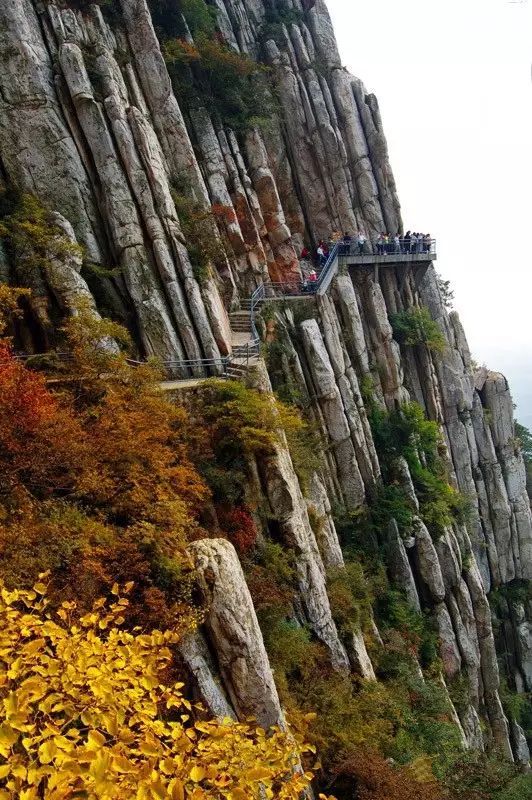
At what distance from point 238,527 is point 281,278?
19.6 meters

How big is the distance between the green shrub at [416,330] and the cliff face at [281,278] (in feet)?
3.53

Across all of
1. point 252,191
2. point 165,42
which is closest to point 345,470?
point 252,191

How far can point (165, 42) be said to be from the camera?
2645 cm

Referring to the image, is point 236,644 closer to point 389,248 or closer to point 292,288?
point 292,288

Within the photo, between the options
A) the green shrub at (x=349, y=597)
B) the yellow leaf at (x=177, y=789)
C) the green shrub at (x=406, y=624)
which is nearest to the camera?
the yellow leaf at (x=177, y=789)

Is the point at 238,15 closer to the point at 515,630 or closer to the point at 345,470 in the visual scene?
the point at 345,470

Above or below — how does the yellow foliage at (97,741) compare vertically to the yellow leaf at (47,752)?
below

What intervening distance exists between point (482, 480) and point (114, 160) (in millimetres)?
31825

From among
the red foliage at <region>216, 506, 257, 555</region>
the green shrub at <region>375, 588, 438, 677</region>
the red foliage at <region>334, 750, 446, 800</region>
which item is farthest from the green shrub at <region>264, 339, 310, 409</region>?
the red foliage at <region>334, 750, 446, 800</region>

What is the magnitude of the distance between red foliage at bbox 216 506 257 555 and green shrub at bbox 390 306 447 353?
2171cm

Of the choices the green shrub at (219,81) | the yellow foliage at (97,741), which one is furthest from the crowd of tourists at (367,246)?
the yellow foliage at (97,741)

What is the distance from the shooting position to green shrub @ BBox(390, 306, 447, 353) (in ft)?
102

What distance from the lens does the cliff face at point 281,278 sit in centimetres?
1539

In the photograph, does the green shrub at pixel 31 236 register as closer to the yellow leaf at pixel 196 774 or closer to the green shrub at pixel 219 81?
the green shrub at pixel 219 81
